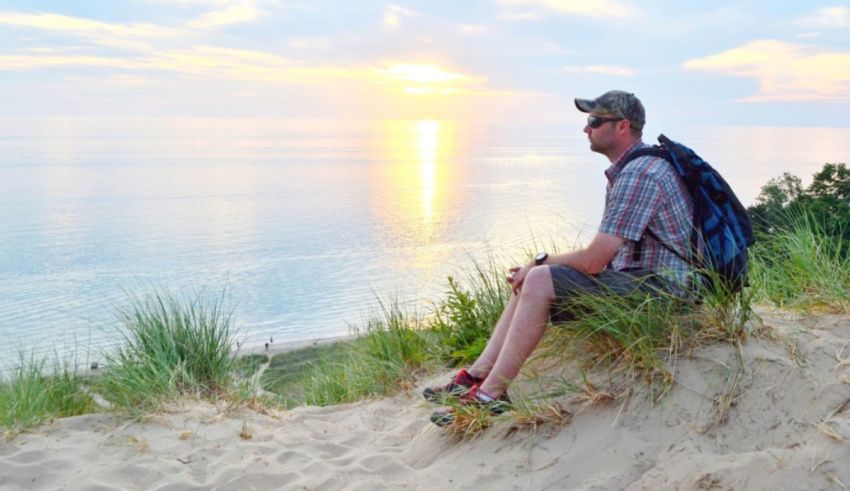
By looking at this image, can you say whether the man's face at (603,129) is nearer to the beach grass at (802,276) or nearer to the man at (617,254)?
the man at (617,254)

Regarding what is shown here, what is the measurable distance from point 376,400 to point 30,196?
216 ft

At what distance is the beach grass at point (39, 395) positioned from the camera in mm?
4453

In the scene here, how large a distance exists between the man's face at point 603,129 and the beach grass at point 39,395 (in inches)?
143

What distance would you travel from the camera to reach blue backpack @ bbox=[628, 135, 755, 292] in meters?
3.82

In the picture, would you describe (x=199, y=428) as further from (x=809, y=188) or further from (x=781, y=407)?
(x=809, y=188)

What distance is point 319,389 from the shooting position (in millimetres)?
6258

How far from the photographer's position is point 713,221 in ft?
12.7

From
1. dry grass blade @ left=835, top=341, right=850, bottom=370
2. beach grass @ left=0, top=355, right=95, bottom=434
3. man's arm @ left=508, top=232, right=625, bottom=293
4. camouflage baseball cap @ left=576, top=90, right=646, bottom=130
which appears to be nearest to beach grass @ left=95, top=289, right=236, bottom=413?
beach grass @ left=0, top=355, right=95, bottom=434

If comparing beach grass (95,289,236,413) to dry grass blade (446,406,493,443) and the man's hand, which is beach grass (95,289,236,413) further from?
the man's hand

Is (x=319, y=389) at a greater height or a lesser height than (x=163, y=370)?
lesser

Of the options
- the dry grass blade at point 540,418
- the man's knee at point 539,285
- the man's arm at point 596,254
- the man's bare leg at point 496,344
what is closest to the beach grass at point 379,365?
the man's bare leg at point 496,344

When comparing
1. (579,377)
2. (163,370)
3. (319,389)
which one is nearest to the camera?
(579,377)

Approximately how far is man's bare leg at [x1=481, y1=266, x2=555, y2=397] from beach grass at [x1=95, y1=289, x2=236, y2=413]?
2.22 meters

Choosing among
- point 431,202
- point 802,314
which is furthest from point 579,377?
point 431,202
